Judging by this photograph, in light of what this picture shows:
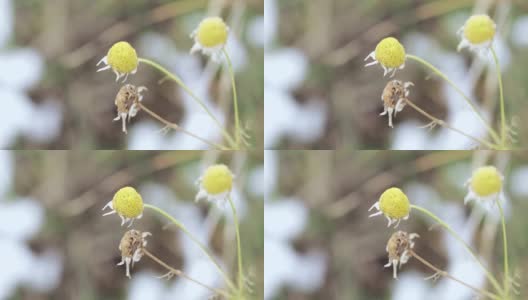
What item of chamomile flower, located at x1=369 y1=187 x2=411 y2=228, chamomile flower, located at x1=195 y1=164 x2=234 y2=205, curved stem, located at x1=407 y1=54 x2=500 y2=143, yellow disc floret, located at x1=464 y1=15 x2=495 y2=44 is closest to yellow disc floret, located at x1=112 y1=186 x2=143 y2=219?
chamomile flower, located at x1=195 y1=164 x2=234 y2=205

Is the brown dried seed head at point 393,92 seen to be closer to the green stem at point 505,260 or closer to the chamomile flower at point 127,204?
the green stem at point 505,260

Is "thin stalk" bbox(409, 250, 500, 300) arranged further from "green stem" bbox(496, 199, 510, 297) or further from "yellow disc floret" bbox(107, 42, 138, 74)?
"yellow disc floret" bbox(107, 42, 138, 74)

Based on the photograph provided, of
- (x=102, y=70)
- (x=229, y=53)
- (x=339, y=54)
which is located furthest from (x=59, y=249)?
(x=339, y=54)

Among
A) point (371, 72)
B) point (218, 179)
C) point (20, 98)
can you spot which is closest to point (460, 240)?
point (371, 72)

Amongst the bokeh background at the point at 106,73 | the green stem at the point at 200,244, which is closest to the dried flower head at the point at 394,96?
the bokeh background at the point at 106,73

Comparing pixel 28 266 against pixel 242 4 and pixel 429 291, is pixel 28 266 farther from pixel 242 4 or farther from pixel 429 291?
pixel 429 291

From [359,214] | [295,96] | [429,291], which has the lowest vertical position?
[429,291]
